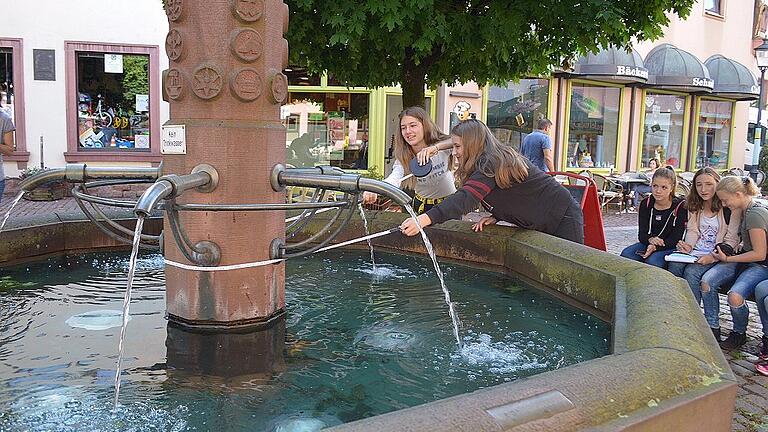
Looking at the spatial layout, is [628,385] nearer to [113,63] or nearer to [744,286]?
[744,286]

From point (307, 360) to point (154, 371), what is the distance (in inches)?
26.0

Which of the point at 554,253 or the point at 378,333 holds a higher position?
the point at 554,253

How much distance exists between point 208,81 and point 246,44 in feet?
0.87

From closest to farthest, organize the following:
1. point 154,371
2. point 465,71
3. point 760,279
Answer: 1. point 154,371
2. point 760,279
3. point 465,71

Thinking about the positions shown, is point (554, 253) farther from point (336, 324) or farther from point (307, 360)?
point (307, 360)

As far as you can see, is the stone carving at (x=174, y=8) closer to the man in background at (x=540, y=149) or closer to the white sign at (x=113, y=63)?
the man in background at (x=540, y=149)

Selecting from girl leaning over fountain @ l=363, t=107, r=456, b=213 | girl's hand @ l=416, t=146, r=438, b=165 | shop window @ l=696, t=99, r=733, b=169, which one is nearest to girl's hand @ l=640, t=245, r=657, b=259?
girl leaning over fountain @ l=363, t=107, r=456, b=213

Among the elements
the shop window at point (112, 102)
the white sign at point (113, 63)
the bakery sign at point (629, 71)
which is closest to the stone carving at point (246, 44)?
the shop window at point (112, 102)

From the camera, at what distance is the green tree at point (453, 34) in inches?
244

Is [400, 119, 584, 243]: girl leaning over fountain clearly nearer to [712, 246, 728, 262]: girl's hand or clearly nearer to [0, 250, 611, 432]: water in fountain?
[0, 250, 611, 432]: water in fountain

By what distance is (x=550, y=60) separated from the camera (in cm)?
798

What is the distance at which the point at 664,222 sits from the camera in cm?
598

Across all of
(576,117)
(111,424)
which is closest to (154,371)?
(111,424)

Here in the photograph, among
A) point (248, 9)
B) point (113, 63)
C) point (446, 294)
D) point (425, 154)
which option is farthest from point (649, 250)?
point (113, 63)
